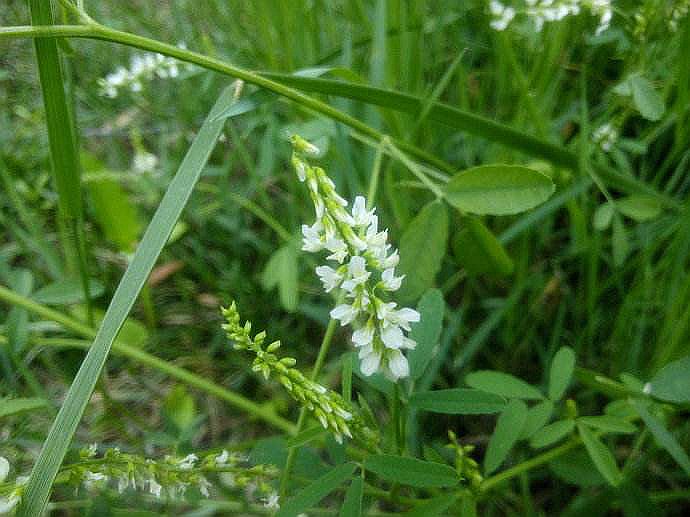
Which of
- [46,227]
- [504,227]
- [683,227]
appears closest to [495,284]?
[504,227]

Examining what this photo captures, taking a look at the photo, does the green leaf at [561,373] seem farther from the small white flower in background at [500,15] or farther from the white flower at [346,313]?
the small white flower in background at [500,15]

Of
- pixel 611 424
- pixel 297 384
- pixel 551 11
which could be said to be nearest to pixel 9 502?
pixel 297 384

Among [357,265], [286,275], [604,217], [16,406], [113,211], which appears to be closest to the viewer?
[357,265]

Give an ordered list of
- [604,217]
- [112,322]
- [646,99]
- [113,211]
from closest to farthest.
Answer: [112,322] < [646,99] < [604,217] < [113,211]

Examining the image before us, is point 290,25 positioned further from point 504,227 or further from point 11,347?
point 11,347

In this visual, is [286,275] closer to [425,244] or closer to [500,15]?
[425,244]

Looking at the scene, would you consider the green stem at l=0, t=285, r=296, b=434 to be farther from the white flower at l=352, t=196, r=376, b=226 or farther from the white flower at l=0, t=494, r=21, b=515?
the white flower at l=352, t=196, r=376, b=226

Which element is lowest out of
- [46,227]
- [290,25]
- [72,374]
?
[72,374]

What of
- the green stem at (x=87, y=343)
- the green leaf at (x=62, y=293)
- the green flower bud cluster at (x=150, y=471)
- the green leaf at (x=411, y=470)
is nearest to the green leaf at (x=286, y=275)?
the green stem at (x=87, y=343)
